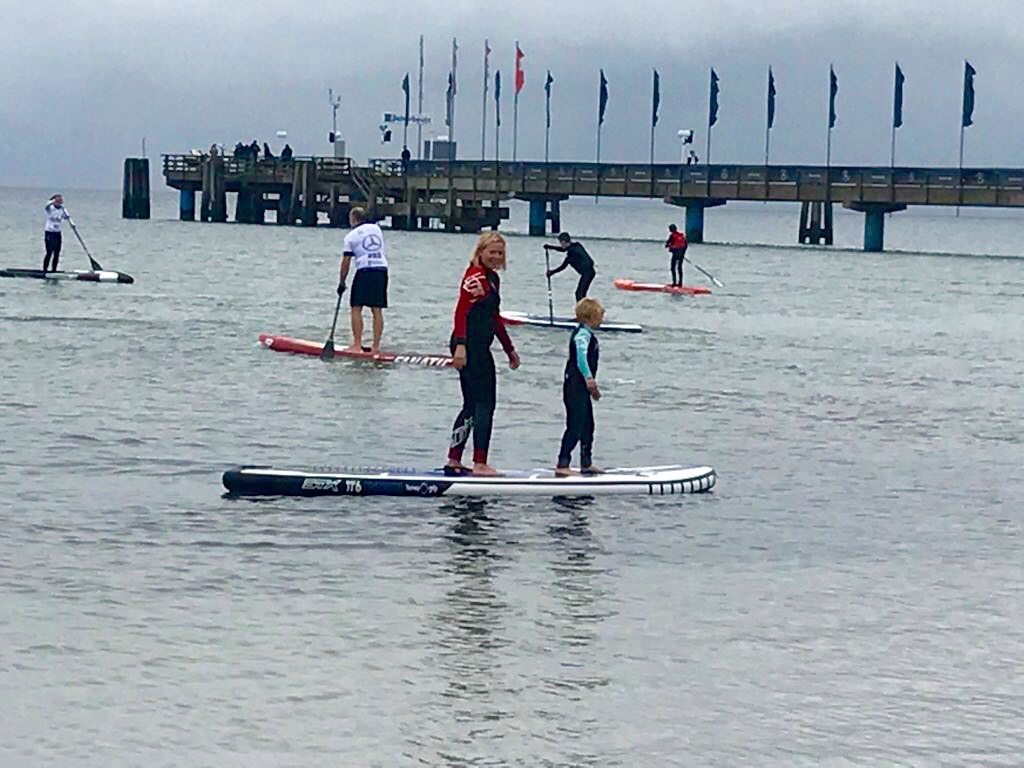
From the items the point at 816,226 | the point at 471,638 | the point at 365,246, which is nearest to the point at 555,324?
the point at 365,246

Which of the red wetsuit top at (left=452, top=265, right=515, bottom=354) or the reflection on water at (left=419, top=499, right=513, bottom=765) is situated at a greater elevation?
the red wetsuit top at (left=452, top=265, right=515, bottom=354)

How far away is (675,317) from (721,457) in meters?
21.4

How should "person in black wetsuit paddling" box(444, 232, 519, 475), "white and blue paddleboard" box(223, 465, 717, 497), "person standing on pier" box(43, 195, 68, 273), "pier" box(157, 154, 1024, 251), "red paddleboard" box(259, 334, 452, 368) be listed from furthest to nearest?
"pier" box(157, 154, 1024, 251), "person standing on pier" box(43, 195, 68, 273), "red paddleboard" box(259, 334, 452, 368), "white and blue paddleboard" box(223, 465, 717, 497), "person in black wetsuit paddling" box(444, 232, 519, 475)

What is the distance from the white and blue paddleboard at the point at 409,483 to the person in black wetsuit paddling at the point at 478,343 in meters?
0.23

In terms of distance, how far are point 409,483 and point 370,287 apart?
935 centimetres

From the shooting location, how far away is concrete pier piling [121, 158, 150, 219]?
10794 cm

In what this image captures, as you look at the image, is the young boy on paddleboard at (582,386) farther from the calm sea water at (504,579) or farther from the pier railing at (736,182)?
the pier railing at (736,182)

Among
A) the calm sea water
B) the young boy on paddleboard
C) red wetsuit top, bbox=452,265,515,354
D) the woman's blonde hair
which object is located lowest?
the calm sea water

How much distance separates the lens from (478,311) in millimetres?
14320

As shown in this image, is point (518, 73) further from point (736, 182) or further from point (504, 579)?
point (504, 579)

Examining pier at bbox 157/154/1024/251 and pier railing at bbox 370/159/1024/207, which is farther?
pier at bbox 157/154/1024/251

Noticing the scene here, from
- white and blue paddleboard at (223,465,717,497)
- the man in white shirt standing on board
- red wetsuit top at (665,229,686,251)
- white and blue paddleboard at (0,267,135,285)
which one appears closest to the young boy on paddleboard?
white and blue paddleboard at (223,465,717,497)

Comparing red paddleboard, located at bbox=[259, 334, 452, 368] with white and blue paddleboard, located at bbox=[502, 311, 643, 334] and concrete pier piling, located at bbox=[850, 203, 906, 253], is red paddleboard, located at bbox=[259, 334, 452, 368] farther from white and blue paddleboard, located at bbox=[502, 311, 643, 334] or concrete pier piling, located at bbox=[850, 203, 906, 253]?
concrete pier piling, located at bbox=[850, 203, 906, 253]

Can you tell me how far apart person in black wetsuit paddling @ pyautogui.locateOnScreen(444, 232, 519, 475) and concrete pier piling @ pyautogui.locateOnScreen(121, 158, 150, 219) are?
93761 millimetres
